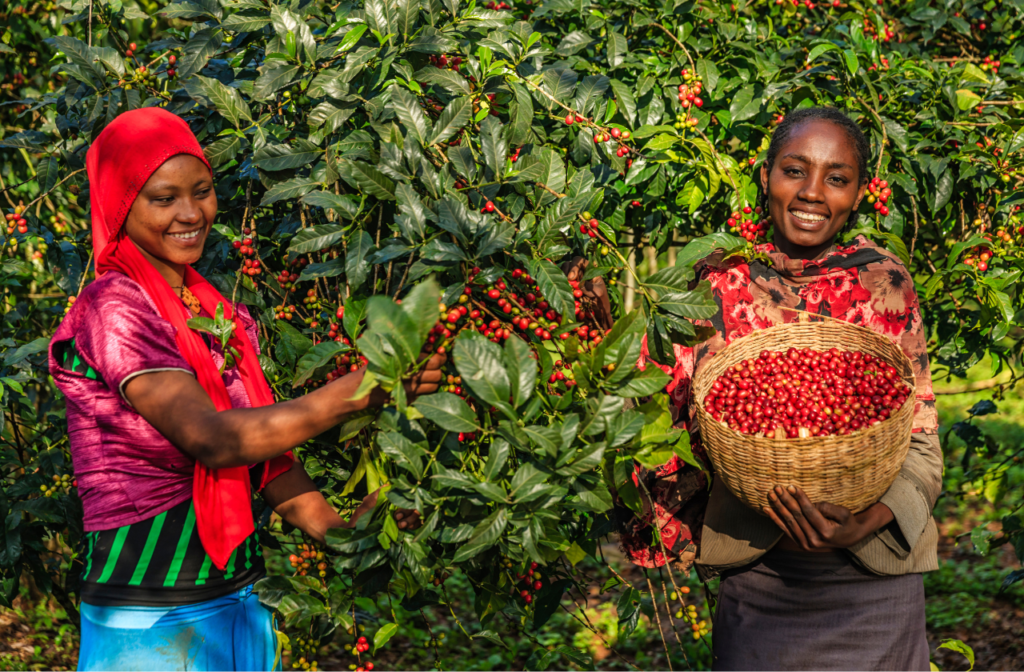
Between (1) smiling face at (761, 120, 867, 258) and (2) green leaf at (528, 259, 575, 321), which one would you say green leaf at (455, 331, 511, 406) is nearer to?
(2) green leaf at (528, 259, 575, 321)

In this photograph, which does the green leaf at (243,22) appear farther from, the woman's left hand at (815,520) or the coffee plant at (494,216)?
the woman's left hand at (815,520)

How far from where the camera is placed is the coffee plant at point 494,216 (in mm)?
1680

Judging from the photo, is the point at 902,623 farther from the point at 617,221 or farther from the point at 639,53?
the point at 639,53

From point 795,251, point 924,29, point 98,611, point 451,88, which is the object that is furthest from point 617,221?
point 98,611

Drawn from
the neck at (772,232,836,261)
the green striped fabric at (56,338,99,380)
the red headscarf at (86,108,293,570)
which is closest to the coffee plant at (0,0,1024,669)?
the neck at (772,232,836,261)

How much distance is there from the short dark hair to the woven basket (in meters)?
0.58

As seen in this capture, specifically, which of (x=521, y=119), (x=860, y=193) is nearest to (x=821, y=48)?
(x=860, y=193)

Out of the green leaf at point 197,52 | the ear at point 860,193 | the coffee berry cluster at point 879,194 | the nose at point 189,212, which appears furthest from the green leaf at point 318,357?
the coffee berry cluster at point 879,194

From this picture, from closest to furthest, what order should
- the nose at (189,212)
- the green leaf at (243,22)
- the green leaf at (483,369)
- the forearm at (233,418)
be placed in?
the green leaf at (483,369) < the forearm at (233,418) < the nose at (189,212) < the green leaf at (243,22)

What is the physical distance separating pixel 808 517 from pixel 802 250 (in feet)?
2.81

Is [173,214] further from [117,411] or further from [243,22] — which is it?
[243,22]

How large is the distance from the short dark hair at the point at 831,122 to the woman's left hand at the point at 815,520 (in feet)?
3.29

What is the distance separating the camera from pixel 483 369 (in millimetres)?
1519

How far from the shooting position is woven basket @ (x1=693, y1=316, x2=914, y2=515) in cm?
181
